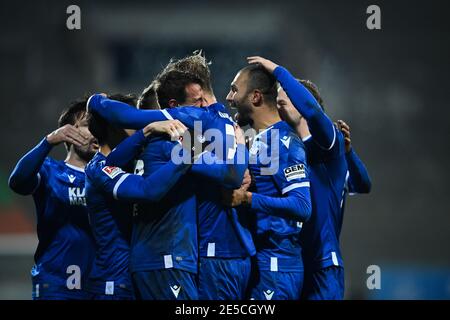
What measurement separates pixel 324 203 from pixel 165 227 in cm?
115

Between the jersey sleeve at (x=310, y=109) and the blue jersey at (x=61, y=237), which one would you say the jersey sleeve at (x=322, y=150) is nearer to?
the jersey sleeve at (x=310, y=109)

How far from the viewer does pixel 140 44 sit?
14.1m

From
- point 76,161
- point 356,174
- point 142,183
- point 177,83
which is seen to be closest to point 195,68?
point 177,83

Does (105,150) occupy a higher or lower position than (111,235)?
higher

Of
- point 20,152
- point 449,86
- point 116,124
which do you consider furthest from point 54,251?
point 449,86

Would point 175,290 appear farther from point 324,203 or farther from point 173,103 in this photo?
point 324,203

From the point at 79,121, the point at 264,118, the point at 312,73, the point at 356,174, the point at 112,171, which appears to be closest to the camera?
the point at 112,171

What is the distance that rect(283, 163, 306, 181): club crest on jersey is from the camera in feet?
13.8

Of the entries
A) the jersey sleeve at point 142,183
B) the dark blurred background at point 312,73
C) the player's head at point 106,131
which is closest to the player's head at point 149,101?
the player's head at point 106,131

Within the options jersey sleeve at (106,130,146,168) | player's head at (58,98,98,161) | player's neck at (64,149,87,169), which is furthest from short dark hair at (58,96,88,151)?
jersey sleeve at (106,130,146,168)

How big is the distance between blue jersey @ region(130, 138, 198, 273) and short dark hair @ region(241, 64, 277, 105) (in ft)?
2.71

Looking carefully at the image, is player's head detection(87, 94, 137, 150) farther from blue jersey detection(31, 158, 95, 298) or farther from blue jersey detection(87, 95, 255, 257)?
blue jersey detection(31, 158, 95, 298)

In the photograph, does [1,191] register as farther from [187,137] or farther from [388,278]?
[187,137]

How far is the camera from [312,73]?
12953 millimetres
